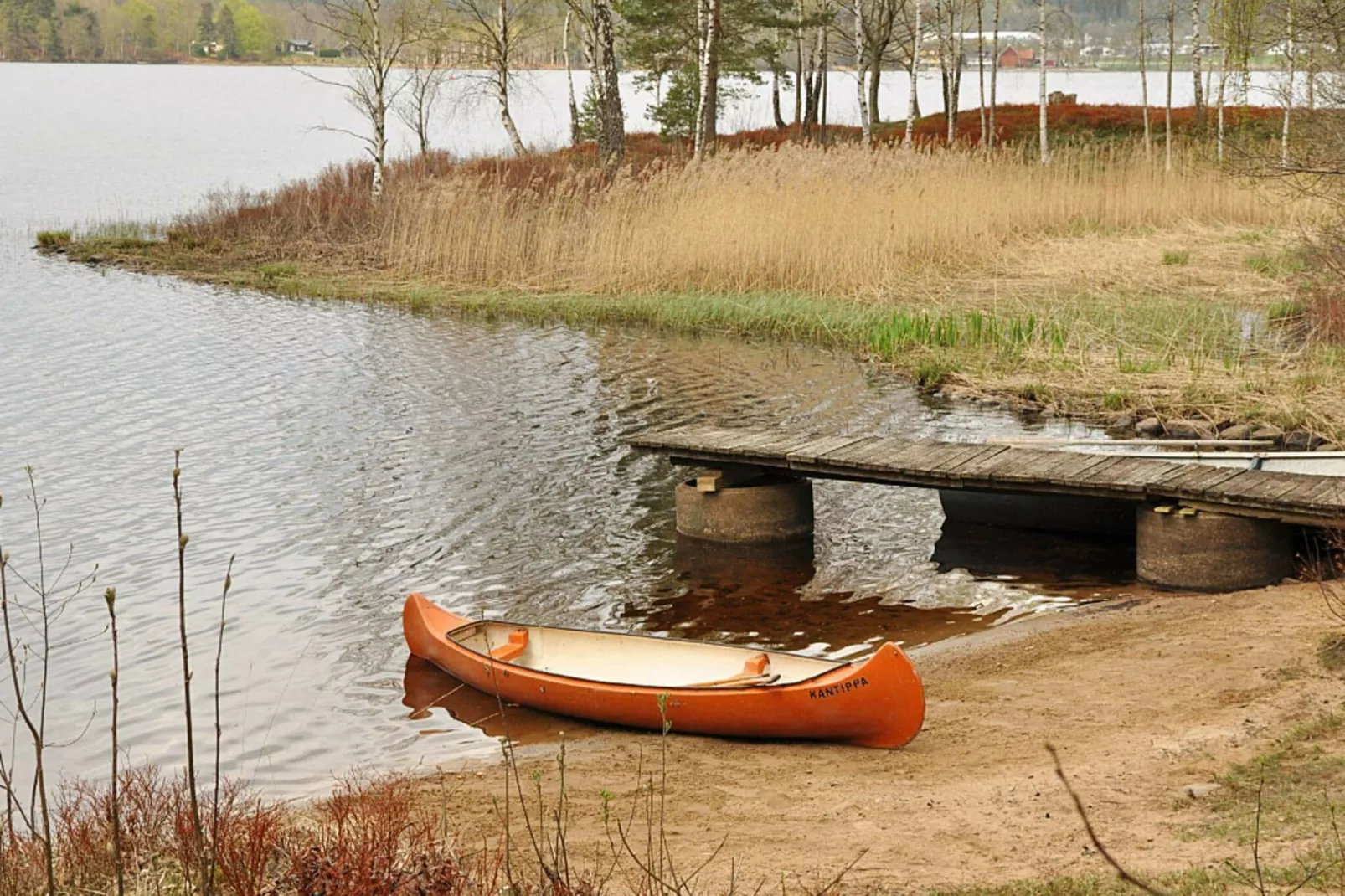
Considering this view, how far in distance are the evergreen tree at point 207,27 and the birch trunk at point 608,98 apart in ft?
383

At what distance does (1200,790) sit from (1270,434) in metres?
7.75

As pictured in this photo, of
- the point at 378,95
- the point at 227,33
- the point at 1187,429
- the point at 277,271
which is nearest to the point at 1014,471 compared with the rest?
the point at 1187,429

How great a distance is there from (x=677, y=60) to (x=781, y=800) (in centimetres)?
3627

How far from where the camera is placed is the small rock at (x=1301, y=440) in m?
12.7

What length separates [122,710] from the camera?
8.48m

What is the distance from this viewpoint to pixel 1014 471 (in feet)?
35.3

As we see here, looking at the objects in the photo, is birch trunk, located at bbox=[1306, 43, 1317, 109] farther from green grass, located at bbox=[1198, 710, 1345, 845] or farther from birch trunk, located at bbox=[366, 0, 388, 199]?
birch trunk, located at bbox=[366, 0, 388, 199]

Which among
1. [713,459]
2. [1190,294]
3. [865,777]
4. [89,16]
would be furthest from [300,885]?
[89,16]

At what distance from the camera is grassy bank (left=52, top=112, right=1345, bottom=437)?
16.0m

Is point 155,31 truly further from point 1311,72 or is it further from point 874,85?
point 1311,72

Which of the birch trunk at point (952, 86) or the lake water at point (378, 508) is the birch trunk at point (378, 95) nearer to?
the lake water at point (378, 508)

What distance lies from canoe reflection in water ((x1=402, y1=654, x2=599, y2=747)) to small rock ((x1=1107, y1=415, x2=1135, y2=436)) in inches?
303

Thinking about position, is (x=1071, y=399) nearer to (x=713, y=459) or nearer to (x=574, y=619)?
(x=713, y=459)

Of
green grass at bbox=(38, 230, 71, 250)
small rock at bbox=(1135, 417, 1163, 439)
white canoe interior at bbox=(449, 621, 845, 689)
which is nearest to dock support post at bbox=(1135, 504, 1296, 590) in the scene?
white canoe interior at bbox=(449, 621, 845, 689)
